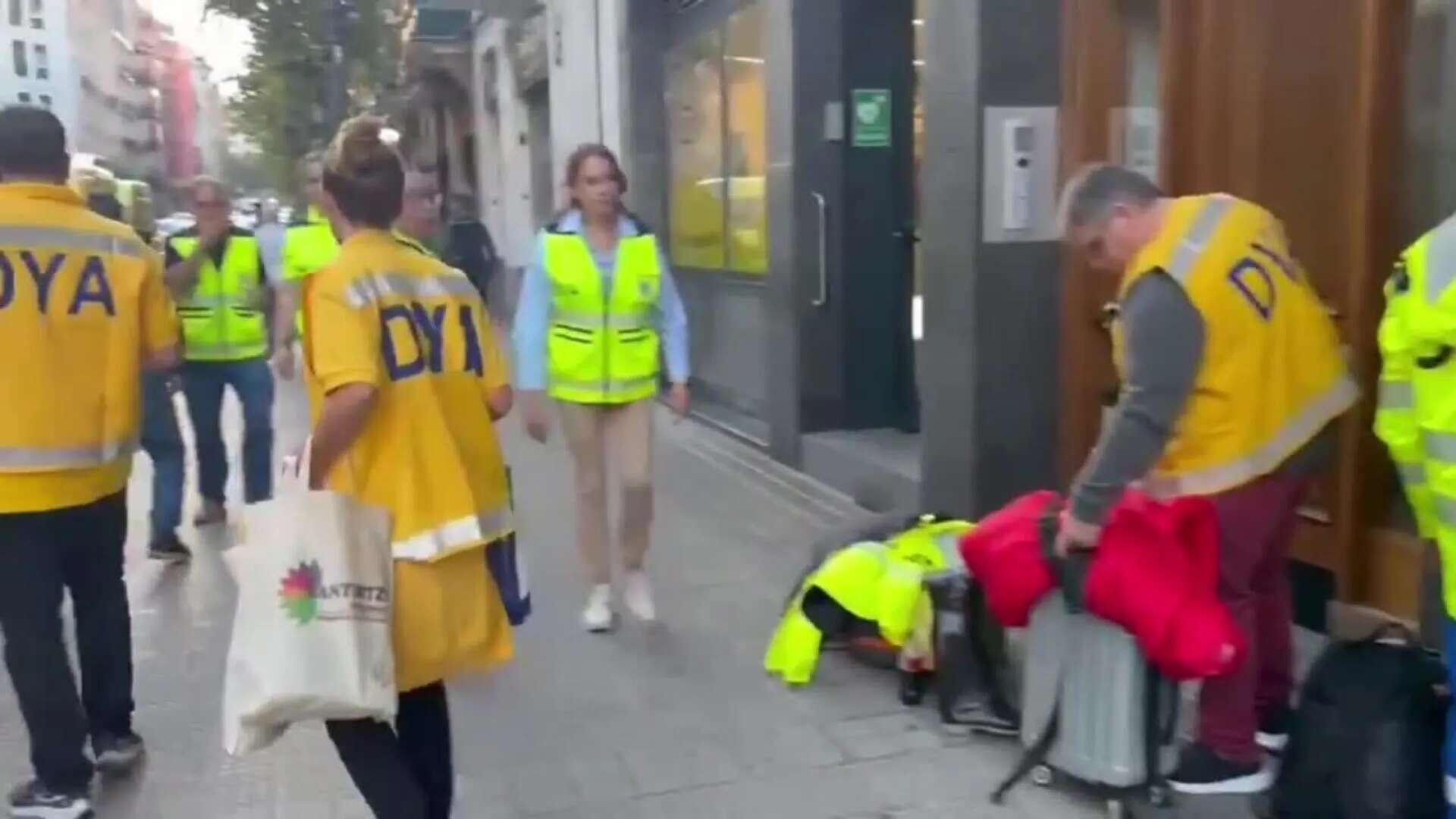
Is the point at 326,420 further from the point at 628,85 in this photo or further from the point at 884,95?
the point at 628,85

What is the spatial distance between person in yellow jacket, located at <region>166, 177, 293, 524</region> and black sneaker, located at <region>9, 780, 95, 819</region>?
3.00m

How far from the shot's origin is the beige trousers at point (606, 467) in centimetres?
583

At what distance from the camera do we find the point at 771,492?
8578mm

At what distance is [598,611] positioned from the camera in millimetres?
5953

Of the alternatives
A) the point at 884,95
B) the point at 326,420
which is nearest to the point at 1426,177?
the point at 326,420

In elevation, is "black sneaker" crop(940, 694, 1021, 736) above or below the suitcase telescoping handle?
below

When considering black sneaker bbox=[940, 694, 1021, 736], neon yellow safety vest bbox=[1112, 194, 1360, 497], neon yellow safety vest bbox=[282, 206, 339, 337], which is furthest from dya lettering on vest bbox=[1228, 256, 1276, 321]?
neon yellow safety vest bbox=[282, 206, 339, 337]

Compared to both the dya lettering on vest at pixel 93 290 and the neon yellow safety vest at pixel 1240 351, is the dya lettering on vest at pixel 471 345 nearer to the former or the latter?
the dya lettering on vest at pixel 93 290

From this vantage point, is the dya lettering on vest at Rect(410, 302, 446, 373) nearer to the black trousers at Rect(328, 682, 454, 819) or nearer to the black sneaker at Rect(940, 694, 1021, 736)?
the black trousers at Rect(328, 682, 454, 819)

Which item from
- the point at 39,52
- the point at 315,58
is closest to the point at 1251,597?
the point at 315,58

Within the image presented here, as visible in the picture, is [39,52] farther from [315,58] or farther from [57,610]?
[57,610]

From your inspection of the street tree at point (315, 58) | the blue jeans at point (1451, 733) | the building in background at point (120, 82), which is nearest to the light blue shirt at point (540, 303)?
the blue jeans at point (1451, 733)

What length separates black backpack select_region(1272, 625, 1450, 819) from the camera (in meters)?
3.35

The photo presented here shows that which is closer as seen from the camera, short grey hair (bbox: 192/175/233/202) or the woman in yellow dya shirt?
the woman in yellow dya shirt
